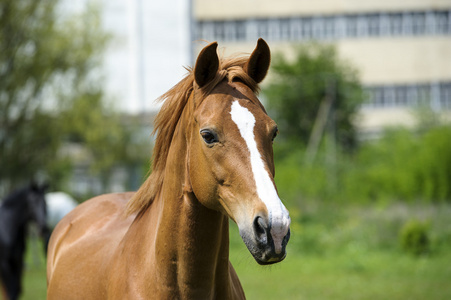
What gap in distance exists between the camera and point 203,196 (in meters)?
2.43

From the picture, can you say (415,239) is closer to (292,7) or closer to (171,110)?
(171,110)

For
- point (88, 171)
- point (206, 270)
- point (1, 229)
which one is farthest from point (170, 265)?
point (88, 171)

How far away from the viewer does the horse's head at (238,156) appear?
6.99 feet

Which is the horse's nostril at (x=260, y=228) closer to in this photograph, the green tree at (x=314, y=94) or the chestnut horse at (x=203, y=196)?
the chestnut horse at (x=203, y=196)

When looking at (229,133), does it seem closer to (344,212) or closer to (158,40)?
(344,212)

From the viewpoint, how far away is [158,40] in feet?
103

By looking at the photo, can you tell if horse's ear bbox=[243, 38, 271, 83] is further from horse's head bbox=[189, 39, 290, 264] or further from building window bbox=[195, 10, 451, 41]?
building window bbox=[195, 10, 451, 41]

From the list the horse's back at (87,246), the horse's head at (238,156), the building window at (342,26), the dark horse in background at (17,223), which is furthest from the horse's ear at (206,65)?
the building window at (342,26)

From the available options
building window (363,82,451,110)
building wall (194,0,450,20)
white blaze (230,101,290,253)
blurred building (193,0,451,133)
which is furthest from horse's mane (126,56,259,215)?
building window (363,82,451,110)

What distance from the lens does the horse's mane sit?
8.57 feet

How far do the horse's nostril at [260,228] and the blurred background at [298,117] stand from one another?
461mm

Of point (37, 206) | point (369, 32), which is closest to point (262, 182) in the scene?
point (37, 206)

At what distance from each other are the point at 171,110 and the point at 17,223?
7978mm

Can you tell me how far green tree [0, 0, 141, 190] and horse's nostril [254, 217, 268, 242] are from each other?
18784 mm
